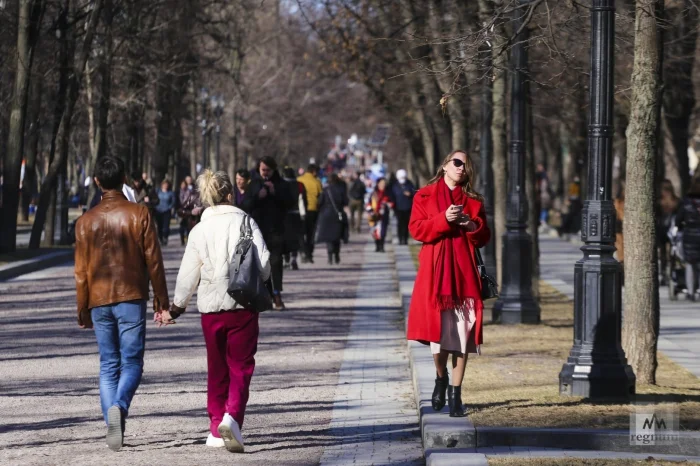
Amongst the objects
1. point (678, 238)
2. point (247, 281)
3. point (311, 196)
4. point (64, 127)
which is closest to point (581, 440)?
point (247, 281)

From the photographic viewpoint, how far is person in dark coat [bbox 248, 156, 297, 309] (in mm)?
17109

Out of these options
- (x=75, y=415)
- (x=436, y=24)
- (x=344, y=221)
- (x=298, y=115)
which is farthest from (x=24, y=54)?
(x=298, y=115)

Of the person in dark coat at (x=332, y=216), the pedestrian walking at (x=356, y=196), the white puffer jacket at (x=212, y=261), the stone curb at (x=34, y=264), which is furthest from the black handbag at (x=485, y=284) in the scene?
the pedestrian walking at (x=356, y=196)

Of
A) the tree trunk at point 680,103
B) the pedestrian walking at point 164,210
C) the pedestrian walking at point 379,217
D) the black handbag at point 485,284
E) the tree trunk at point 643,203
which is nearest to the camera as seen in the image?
the black handbag at point 485,284

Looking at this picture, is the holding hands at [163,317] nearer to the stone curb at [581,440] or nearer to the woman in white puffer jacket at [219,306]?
the woman in white puffer jacket at [219,306]

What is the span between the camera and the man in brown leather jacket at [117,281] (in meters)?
8.35

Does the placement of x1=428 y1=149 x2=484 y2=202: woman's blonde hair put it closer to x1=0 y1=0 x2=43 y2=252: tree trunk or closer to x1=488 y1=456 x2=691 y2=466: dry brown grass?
x1=488 y1=456 x2=691 y2=466: dry brown grass

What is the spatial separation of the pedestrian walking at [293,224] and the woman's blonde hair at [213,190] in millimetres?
8820

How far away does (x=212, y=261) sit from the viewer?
27.8 feet

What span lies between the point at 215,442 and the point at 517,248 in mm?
8074

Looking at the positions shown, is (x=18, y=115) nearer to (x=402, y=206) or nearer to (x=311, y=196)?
(x=311, y=196)

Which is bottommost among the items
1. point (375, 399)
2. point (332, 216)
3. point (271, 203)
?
point (375, 399)

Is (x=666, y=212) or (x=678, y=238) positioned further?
(x=666, y=212)

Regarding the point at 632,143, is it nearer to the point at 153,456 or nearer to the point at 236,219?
the point at 236,219
